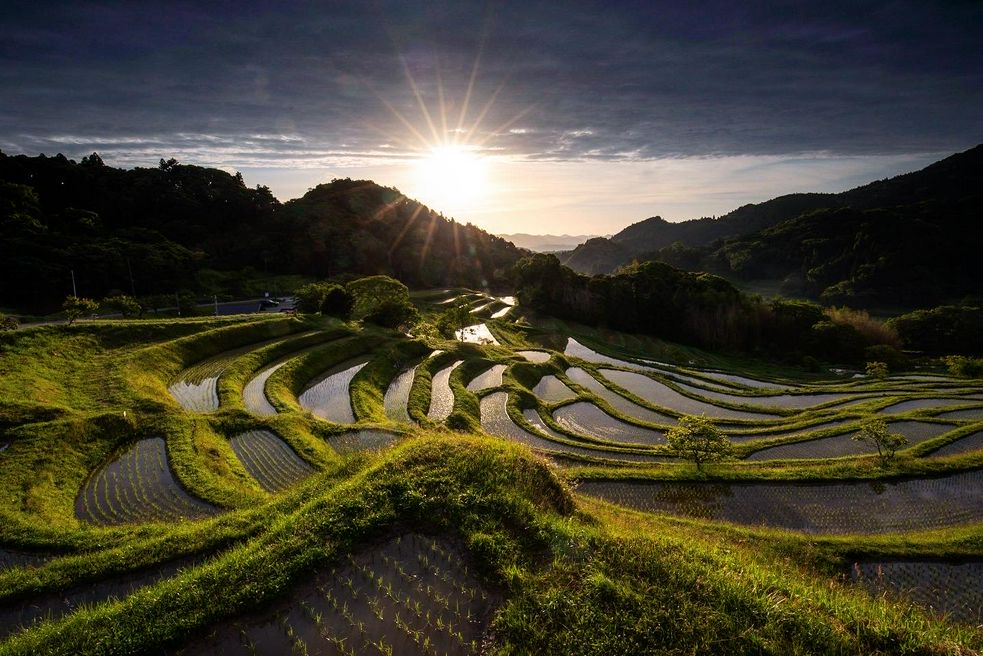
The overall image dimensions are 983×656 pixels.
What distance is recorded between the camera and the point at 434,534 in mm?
9391

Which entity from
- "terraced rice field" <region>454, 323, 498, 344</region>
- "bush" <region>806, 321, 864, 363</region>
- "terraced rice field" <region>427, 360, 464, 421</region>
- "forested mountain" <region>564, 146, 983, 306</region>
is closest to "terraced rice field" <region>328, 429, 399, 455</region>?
"terraced rice field" <region>427, 360, 464, 421</region>

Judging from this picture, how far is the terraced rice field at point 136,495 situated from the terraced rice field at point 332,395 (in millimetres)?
7711

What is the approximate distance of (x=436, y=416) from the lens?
25.1 metres

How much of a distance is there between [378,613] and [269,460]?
37.4 ft

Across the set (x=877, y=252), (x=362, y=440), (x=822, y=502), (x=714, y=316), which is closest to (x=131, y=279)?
(x=362, y=440)

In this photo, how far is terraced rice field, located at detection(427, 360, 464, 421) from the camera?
2549cm

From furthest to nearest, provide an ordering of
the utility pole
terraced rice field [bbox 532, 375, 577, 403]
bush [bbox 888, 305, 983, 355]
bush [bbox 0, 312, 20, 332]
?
1. bush [bbox 888, 305, 983, 355]
2. the utility pole
3. terraced rice field [bbox 532, 375, 577, 403]
4. bush [bbox 0, 312, 20, 332]

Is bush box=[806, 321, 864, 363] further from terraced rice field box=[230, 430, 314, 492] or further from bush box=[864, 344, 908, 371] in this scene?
terraced rice field box=[230, 430, 314, 492]

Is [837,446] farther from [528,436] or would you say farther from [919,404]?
[528,436]

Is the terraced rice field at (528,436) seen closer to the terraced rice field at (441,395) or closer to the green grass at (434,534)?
the green grass at (434,534)

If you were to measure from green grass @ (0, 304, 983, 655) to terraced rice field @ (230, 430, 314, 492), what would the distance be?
387mm

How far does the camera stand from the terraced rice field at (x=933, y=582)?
11.8 metres

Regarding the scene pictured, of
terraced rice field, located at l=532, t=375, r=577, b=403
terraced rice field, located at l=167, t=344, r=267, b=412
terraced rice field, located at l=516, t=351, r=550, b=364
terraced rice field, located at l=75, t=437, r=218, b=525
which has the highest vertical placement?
terraced rice field, located at l=167, t=344, r=267, b=412

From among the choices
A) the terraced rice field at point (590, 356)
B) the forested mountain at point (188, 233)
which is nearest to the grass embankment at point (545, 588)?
the terraced rice field at point (590, 356)
